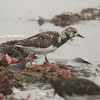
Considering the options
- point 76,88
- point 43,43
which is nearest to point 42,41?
point 43,43

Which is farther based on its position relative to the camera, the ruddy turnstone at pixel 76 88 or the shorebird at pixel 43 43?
the shorebird at pixel 43 43

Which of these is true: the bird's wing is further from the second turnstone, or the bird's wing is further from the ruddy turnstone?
the ruddy turnstone

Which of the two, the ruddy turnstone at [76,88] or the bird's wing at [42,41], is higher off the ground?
the bird's wing at [42,41]

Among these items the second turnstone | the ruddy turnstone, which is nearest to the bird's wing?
the second turnstone

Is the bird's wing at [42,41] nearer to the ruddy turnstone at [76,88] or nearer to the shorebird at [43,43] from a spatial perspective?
the shorebird at [43,43]

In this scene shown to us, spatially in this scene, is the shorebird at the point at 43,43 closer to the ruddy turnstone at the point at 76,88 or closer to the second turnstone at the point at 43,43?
the second turnstone at the point at 43,43

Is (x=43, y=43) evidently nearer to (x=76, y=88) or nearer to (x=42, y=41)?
(x=42, y=41)

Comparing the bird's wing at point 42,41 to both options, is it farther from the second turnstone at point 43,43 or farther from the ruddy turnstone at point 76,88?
the ruddy turnstone at point 76,88

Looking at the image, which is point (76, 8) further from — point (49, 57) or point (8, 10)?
point (49, 57)

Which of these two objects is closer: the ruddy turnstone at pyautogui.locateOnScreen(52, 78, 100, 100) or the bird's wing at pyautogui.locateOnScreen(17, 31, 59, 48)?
the ruddy turnstone at pyautogui.locateOnScreen(52, 78, 100, 100)

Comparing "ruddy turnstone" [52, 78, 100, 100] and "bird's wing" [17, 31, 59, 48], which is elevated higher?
"bird's wing" [17, 31, 59, 48]

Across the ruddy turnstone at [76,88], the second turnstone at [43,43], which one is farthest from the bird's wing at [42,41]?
the ruddy turnstone at [76,88]

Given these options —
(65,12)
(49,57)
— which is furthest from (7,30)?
A: (65,12)

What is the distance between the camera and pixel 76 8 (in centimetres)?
1264
